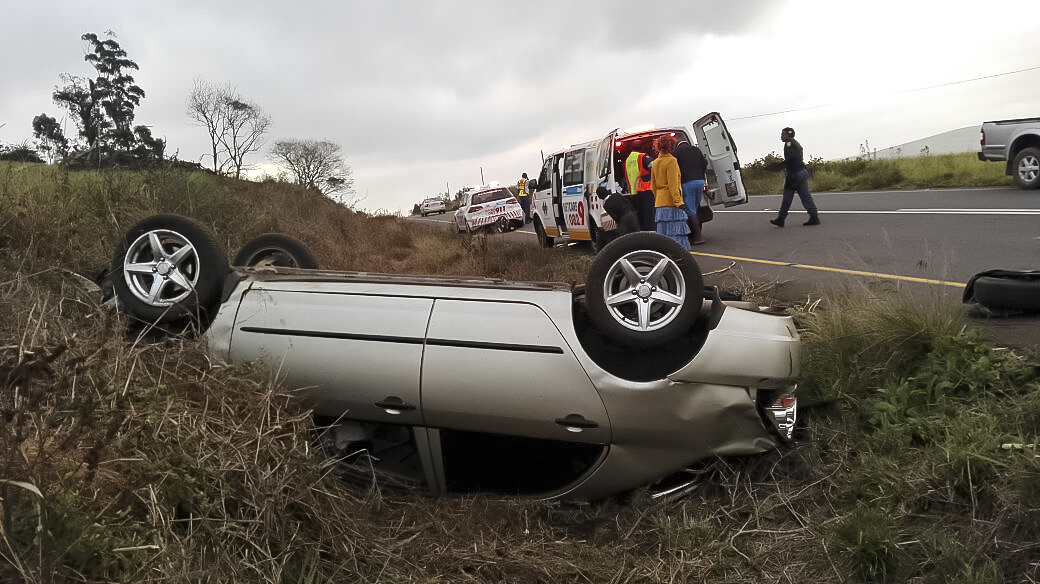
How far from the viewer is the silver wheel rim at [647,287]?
13.0ft

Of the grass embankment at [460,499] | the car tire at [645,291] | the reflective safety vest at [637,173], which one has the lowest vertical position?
the grass embankment at [460,499]

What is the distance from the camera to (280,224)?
474 inches

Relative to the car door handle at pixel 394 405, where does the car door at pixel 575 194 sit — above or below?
above

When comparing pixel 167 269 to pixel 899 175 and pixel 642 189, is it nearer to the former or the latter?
pixel 642 189

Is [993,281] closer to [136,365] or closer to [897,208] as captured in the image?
[136,365]

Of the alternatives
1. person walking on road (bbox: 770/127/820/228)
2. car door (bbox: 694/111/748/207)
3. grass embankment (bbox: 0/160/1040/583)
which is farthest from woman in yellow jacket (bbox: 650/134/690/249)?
grass embankment (bbox: 0/160/1040/583)

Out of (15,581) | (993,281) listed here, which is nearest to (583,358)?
(15,581)

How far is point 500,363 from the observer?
364 cm

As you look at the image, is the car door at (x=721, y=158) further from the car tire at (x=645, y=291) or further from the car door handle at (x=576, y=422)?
the car door handle at (x=576, y=422)

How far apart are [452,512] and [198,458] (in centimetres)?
127

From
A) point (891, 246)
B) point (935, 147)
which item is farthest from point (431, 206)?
point (891, 246)

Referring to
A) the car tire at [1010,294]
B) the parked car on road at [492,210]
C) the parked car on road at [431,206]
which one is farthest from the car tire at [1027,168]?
the parked car on road at [431,206]

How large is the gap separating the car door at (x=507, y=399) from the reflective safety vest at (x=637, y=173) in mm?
7948

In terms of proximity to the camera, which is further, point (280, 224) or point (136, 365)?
point (280, 224)
